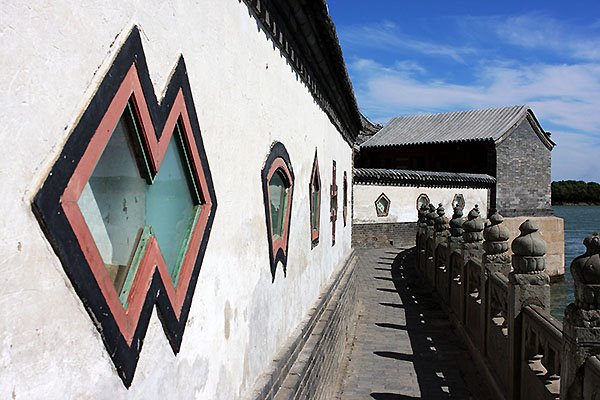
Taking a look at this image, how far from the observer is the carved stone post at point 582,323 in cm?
346

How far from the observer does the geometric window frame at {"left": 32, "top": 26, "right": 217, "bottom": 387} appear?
1.36m

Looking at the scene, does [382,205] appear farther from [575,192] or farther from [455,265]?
[575,192]

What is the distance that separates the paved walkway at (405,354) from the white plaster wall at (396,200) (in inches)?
372

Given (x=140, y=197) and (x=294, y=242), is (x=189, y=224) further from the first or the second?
(x=294, y=242)

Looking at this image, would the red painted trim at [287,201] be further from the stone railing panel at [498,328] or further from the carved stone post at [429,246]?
the carved stone post at [429,246]

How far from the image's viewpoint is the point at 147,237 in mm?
1854

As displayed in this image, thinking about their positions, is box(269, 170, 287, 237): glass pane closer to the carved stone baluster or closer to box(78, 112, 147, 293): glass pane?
box(78, 112, 147, 293): glass pane

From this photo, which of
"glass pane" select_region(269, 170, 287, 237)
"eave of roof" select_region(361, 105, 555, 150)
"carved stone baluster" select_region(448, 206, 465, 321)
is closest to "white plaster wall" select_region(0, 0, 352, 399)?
"glass pane" select_region(269, 170, 287, 237)

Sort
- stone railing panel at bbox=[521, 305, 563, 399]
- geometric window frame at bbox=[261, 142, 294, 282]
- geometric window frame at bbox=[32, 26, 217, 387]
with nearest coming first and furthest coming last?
geometric window frame at bbox=[32, 26, 217, 387]
geometric window frame at bbox=[261, 142, 294, 282]
stone railing panel at bbox=[521, 305, 563, 399]

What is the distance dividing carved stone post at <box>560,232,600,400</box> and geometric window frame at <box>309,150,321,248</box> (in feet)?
8.92

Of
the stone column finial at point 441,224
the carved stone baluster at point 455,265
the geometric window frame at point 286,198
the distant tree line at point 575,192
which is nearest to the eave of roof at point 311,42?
the geometric window frame at point 286,198

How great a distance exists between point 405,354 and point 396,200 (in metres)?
16.1

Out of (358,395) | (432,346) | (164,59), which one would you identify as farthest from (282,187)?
(432,346)

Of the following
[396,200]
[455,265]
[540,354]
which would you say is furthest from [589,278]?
[396,200]
